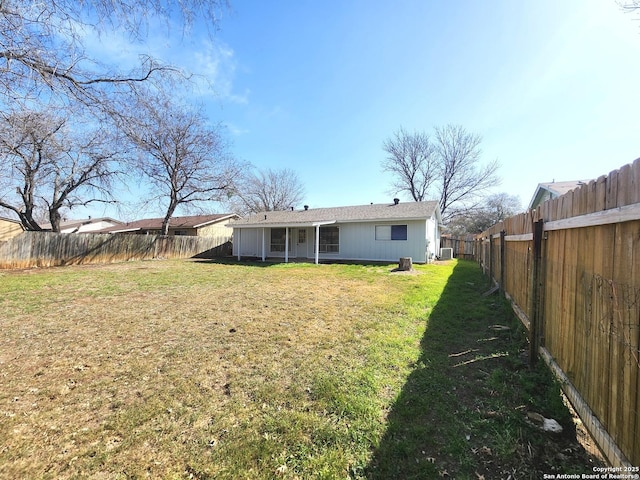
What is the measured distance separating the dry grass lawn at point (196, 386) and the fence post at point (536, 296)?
4.24 ft

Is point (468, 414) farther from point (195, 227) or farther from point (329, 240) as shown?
point (195, 227)

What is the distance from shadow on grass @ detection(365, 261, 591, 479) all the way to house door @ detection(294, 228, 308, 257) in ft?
46.5

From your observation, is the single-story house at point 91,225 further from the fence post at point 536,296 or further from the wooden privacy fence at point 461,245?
the fence post at point 536,296

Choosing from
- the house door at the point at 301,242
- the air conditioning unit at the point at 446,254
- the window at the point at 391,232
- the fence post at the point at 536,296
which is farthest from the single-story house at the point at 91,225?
the fence post at the point at 536,296

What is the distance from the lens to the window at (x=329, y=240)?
16.8m

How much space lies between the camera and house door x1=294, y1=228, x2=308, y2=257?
18.0 metres

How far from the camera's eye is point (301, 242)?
59.7 ft

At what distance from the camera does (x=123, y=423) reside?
2266 millimetres

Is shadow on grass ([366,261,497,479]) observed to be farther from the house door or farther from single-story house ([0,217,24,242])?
single-story house ([0,217,24,242])

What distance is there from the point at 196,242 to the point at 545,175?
28281 millimetres

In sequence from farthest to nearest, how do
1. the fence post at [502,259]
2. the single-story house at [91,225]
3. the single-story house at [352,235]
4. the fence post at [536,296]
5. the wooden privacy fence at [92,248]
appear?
the single-story house at [91,225], the single-story house at [352,235], the wooden privacy fence at [92,248], the fence post at [502,259], the fence post at [536,296]

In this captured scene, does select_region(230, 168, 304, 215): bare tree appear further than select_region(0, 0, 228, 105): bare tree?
Yes

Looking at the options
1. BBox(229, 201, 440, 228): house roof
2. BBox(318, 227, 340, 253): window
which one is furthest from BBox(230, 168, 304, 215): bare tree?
BBox(318, 227, 340, 253): window

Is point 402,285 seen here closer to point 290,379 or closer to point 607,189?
point 290,379
